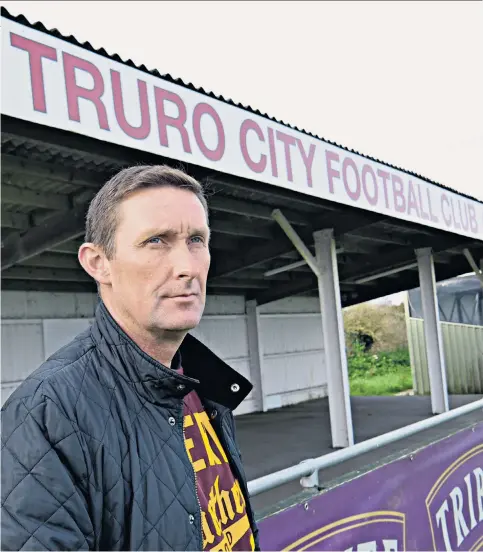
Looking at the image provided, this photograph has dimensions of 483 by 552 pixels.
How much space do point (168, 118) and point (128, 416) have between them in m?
2.72

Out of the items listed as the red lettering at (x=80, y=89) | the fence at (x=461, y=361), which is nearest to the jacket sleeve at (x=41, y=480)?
the red lettering at (x=80, y=89)

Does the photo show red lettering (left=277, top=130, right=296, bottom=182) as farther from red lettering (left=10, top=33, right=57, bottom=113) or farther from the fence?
the fence

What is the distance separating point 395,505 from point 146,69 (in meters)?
2.90

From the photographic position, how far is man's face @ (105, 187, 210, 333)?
1.18m

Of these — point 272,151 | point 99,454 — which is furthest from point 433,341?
point 99,454

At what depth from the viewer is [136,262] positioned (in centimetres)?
117

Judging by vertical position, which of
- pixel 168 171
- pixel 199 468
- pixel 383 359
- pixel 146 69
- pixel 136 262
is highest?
pixel 146 69

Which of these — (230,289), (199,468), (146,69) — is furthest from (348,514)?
(230,289)

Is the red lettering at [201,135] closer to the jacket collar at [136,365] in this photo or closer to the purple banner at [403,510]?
the purple banner at [403,510]

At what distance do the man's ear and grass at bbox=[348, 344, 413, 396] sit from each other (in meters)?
21.2

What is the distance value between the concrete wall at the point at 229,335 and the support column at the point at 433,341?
4.11 metres

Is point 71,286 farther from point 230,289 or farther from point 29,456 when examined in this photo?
point 29,456

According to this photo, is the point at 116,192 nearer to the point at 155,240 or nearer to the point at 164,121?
the point at 155,240

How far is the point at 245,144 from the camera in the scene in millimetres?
4215
